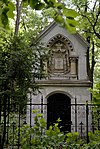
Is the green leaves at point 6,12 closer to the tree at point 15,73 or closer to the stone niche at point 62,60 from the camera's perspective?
the tree at point 15,73

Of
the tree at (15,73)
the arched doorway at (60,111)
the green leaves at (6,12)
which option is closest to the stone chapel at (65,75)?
the arched doorway at (60,111)

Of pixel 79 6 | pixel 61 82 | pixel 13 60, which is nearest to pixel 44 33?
pixel 61 82

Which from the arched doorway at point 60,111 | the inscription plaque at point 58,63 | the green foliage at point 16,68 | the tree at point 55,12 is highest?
the inscription plaque at point 58,63

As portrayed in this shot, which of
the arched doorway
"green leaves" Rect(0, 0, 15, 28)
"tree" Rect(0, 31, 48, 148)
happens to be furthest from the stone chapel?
"green leaves" Rect(0, 0, 15, 28)

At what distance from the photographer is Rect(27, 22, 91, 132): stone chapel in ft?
38.3

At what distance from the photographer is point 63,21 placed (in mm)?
1238

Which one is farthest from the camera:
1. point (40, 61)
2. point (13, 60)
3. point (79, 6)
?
point (79, 6)

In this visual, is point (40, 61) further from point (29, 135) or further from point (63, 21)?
point (63, 21)

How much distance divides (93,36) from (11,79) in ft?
47.4

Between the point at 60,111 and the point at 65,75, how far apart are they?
1.95 metres

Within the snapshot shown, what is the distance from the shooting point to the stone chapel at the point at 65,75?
38.3 ft

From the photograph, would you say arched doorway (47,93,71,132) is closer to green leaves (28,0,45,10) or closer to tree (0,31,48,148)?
tree (0,31,48,148)

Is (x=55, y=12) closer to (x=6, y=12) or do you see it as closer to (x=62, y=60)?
(x=6, y=12)

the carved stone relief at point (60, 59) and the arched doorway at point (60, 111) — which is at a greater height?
the carved stone relief at point (60, 59)
